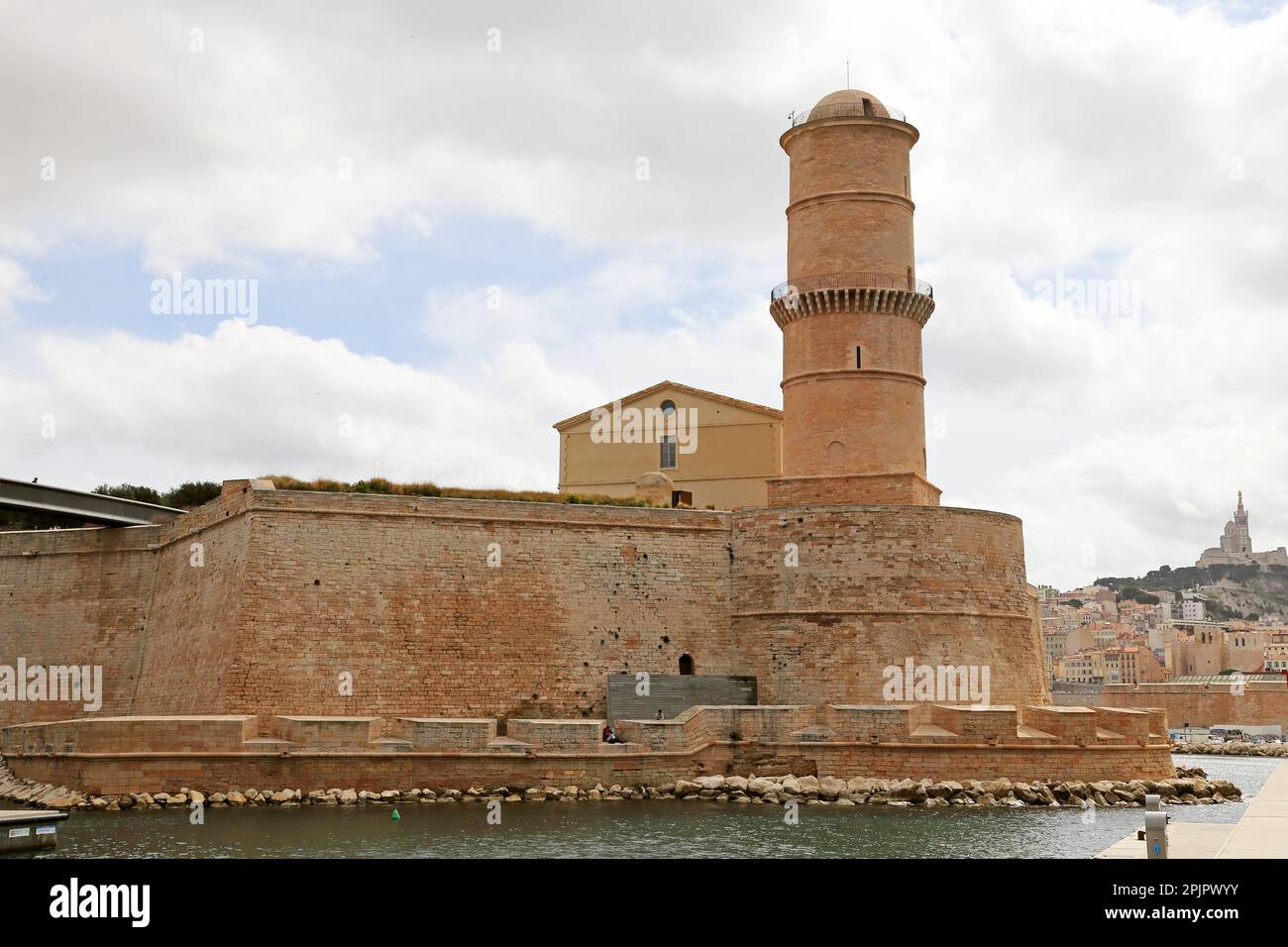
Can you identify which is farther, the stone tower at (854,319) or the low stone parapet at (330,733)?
the stone tower at (854,319)

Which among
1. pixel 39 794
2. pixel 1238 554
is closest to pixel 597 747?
pixel 39 794

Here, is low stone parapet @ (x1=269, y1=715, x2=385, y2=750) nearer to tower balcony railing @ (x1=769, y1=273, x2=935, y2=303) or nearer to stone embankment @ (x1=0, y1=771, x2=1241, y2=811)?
stone embankment @ (x1=0, y1=771, x2=1241, y2=811)

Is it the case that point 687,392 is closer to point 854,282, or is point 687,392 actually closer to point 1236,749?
point 854,282

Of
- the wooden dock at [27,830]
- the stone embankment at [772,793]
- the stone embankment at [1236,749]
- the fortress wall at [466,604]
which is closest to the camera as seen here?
the wooden dock at [27,830]

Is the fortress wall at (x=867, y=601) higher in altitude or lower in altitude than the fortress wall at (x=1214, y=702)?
higher

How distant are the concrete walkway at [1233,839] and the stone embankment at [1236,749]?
1168 inches

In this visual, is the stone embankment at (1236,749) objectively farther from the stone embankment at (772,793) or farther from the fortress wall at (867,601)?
the stone embankment at (772,793)

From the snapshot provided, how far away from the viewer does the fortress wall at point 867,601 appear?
79.4 feet

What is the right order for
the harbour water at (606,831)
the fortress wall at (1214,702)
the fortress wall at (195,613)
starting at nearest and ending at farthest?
the harbour water at (606,831)
the fortress wall at (195,613)
the fortress wall at (1214,702)

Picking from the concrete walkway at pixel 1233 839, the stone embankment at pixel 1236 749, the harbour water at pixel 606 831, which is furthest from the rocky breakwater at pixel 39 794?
the stone embankment at pixel 1236 749

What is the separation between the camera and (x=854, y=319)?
92.2 feet

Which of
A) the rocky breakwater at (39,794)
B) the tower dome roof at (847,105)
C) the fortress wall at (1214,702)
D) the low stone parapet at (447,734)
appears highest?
the tower dome roof at (847,105)

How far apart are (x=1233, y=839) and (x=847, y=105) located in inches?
784
